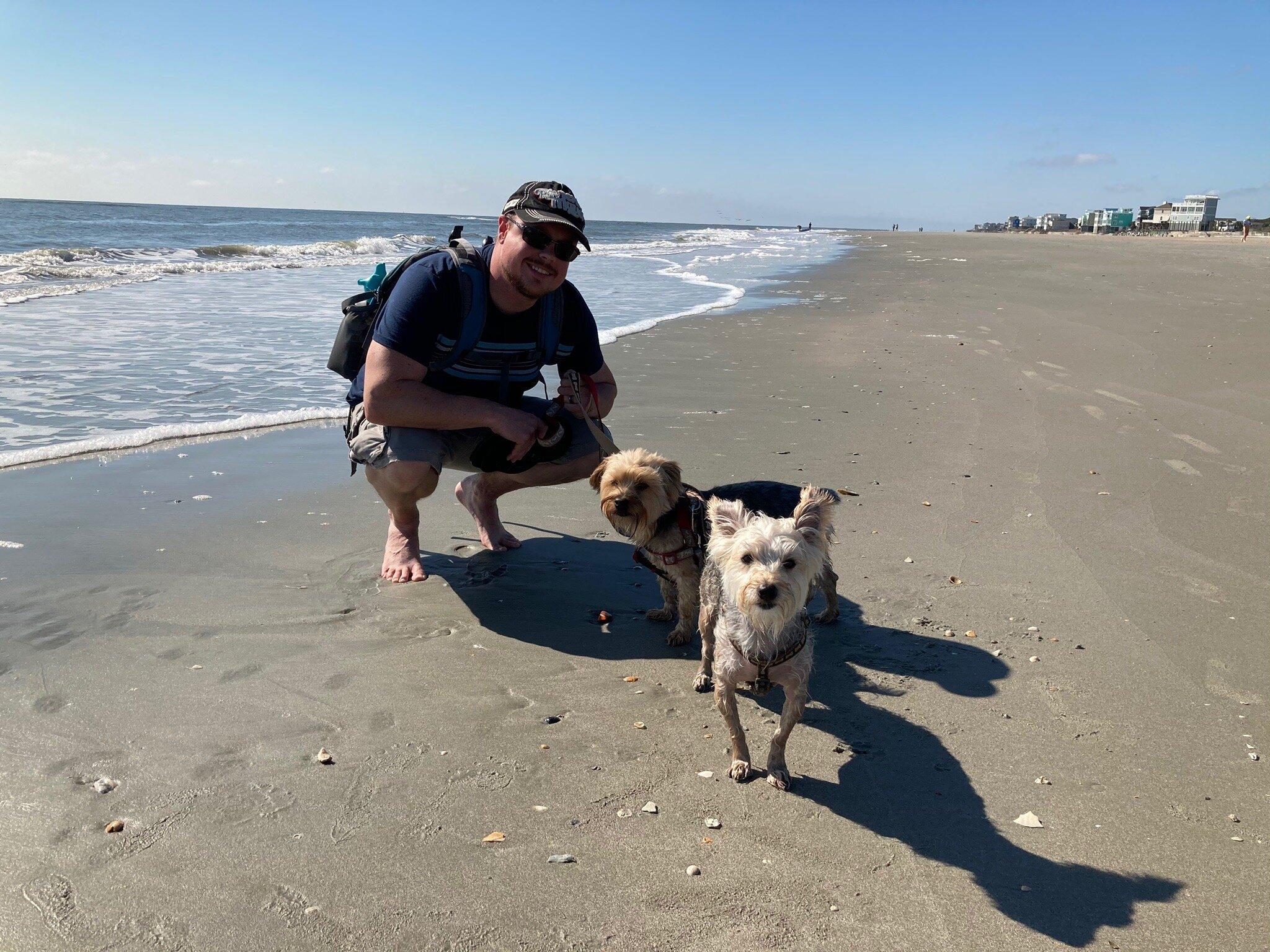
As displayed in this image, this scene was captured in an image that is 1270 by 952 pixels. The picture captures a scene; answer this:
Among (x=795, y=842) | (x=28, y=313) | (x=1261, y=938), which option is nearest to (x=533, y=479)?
(x=795, y=842)

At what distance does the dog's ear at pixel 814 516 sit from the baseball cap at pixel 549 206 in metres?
1.84

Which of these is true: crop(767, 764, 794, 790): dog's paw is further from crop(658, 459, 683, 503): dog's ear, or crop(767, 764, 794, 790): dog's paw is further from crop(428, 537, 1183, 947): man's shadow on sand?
crop(658, 459, 683, 503): dog's ear

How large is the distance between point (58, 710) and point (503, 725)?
1.61 m

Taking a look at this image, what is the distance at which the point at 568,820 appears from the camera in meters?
2.86

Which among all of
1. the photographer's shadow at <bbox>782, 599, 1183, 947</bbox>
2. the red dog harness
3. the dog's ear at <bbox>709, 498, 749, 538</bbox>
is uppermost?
the dog's ear at <bbox>709, 498, 749, 538</bbox>

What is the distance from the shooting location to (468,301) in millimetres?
4535

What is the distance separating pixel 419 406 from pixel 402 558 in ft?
2.70

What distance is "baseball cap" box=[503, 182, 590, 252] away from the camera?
440 cm

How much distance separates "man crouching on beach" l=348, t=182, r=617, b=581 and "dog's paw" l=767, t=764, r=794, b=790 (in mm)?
2178

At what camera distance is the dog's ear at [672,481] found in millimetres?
4250

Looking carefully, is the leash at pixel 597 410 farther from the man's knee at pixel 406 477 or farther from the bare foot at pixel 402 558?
the bare foot at pixel 402 558

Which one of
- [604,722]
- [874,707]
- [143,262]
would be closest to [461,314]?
[604,722]

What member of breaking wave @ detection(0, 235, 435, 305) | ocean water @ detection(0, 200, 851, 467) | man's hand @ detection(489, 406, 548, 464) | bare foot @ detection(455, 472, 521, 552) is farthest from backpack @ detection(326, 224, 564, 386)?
breaking wave @ detection(0, 235, 435, 305)

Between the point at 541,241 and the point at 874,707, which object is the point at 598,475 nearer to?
the point at 541,241
